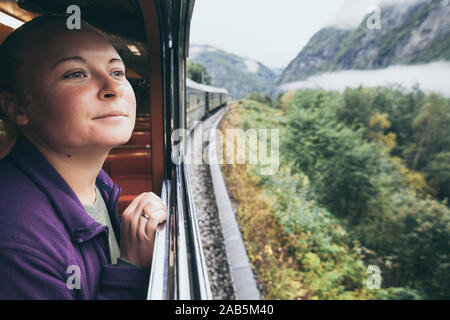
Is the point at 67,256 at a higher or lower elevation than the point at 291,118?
lower

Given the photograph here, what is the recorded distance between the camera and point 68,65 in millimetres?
840

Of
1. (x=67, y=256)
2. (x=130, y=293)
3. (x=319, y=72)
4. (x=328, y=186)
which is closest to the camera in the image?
(x=67, y=256)

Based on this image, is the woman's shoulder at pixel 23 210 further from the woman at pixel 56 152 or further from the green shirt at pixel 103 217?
the green shirt at pixel 103 217

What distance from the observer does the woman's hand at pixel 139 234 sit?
4.15 ft

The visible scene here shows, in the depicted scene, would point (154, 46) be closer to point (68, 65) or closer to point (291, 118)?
point (68, 65)

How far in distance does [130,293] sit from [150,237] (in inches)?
11.6

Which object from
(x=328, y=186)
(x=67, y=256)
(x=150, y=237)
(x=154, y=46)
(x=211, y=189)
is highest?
(x=154, y=46)

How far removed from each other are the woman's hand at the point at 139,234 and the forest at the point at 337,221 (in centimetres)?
374

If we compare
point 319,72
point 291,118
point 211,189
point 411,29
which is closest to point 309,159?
point 291,118

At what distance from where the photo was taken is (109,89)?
0.93m

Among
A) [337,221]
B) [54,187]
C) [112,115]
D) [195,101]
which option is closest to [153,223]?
[54,187]

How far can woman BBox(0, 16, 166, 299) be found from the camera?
712 millimetres

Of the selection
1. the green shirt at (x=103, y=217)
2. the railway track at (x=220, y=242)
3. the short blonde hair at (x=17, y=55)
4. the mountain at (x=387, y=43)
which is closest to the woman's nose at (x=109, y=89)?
the short blonde hair at (x=17, y=55)

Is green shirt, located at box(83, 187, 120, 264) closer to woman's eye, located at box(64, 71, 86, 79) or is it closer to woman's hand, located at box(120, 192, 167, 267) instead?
woman's hand, located at box(120, 192, 167, 267)
